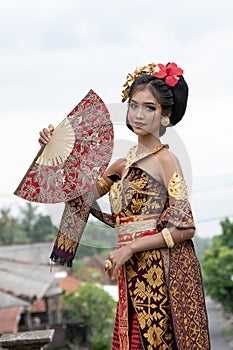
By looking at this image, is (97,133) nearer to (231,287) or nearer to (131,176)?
(131,176)

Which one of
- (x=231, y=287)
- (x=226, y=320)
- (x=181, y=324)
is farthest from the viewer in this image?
(x=226, y=320)

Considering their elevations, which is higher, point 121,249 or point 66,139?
point 66,139

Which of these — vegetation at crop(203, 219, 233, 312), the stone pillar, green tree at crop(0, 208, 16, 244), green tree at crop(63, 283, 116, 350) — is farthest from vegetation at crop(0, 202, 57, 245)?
the stone pillar

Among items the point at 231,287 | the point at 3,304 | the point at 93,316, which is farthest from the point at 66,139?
the point at 231,287

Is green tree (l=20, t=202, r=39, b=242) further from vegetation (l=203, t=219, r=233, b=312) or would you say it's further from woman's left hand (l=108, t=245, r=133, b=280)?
woman's left hand (l=108, t=245, r=133, b=280)

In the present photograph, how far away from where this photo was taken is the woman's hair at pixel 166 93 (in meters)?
3.10

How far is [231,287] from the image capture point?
22.9 m

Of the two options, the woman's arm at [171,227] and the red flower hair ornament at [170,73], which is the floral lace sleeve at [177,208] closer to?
the woman's arm at [171,227]

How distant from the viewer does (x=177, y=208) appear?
303 centimetres

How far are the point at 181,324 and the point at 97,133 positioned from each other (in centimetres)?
78

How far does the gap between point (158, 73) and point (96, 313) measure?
16.3m

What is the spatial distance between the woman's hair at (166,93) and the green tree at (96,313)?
15.6 m

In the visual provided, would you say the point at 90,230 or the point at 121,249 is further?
the point at 90,230

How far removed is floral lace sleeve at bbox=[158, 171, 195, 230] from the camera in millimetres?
3031
